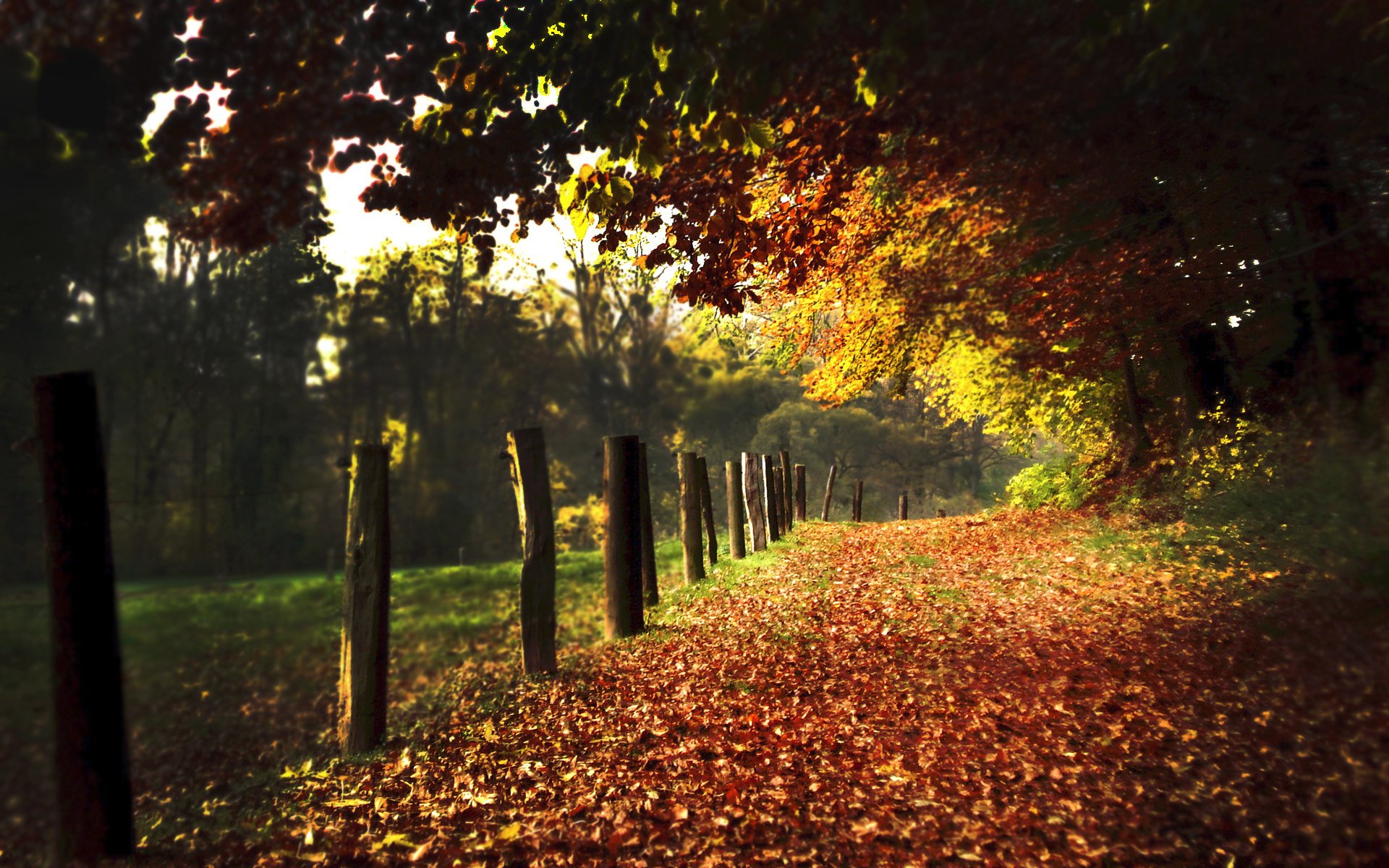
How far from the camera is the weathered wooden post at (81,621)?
149 inches

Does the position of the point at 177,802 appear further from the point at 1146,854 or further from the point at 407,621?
the point at 407,621

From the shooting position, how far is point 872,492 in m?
47.8

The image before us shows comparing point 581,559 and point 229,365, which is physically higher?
point 229,365

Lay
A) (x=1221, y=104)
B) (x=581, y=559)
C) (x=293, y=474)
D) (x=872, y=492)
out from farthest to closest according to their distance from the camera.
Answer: (x=872, y=492), (x=581, y=559), (x=293, y=474), (x=1221, y=104)

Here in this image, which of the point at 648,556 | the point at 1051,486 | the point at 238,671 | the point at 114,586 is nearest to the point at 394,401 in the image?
the point at 238,671

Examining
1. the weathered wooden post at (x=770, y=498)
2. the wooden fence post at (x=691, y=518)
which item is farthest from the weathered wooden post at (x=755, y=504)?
the wooden fence post at (x=691, y=518)

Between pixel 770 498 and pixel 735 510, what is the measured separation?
8.72 ft

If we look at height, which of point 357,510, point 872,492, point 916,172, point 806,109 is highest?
point 806,109

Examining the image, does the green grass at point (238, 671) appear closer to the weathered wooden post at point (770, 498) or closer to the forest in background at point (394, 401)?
the forest in background at point (394, 401)

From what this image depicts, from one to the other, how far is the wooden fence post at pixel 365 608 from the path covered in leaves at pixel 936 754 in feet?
1.13

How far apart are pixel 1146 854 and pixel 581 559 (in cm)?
2055

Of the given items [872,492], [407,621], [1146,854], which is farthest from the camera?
[872,492]

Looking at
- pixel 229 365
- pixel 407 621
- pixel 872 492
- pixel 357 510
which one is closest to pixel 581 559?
pixel 407 621

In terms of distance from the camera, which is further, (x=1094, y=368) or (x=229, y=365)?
(x=229, y=365)
